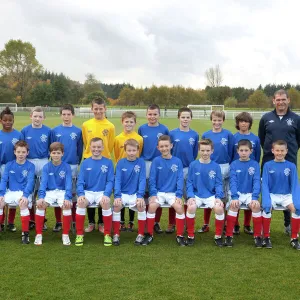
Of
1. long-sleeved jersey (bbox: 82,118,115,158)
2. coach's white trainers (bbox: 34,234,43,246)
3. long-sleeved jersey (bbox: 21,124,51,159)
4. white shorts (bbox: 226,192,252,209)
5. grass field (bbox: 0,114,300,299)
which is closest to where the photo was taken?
grass field (bbox: 0,114,300,299)

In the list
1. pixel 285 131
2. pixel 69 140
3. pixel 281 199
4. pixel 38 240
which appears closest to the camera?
pixel 38 240

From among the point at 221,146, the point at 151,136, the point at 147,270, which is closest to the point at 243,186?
the point at 221,146

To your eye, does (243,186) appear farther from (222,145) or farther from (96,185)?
(96,185)

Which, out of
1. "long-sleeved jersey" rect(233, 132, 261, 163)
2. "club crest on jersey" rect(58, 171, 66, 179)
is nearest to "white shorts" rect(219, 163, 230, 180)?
"long-sleeved jersey" rect(233, 132, 261, 163)

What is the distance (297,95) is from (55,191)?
55.1 metres

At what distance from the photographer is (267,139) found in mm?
5941

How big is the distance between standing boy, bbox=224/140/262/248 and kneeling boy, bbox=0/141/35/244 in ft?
9.18

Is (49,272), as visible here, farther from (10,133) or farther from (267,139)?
(267,139)

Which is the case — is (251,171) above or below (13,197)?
above

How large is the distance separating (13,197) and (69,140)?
1191 mm

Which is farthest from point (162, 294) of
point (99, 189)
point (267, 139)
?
point (267, 139)

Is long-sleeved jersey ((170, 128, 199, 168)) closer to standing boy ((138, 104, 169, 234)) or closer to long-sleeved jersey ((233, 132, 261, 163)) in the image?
standing boy ((138, 104, 169, 234))

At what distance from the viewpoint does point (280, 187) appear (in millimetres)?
5441

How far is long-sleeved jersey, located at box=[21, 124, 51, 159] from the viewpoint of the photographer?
5.91 m
